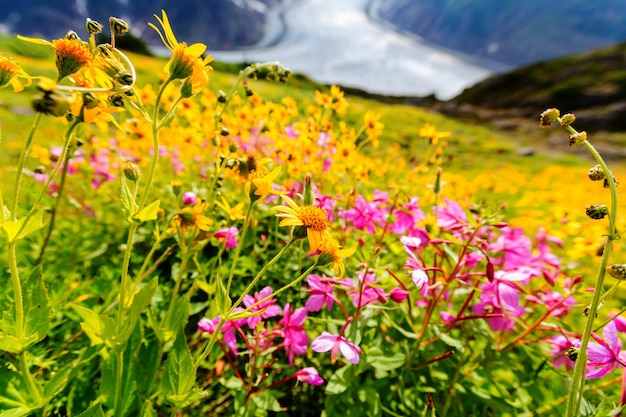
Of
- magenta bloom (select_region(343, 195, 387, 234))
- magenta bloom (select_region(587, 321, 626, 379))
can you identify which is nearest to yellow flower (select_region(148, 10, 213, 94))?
magenta bloom (select_region(343, 195, 387, 234))

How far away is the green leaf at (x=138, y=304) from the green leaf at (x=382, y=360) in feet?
2.04

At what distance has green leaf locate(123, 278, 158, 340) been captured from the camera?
2.65ft

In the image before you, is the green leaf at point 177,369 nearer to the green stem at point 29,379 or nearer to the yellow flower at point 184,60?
the green stem at point 29,379

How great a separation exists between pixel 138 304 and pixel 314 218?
47cm

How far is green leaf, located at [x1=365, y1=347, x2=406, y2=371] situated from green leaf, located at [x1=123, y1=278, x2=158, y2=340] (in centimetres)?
62

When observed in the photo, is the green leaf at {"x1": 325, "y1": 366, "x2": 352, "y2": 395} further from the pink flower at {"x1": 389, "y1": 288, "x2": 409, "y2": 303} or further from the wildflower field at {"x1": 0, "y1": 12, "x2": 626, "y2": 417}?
the pink flower at {"x1": 389, "y1": 288, "x2": 409, "y2": 303}

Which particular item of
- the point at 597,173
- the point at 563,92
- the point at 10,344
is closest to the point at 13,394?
the point at 10,344

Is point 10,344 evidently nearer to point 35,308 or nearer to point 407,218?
point 35,308

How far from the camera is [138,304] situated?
2.68 feet

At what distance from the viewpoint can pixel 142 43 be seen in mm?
34969

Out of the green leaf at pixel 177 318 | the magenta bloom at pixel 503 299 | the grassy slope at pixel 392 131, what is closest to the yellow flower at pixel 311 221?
the green leaf at pixel 177 318

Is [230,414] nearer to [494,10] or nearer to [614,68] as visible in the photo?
[614,68]

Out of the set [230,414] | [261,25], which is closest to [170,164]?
[230,414]

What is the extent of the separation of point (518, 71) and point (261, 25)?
70457 mm
